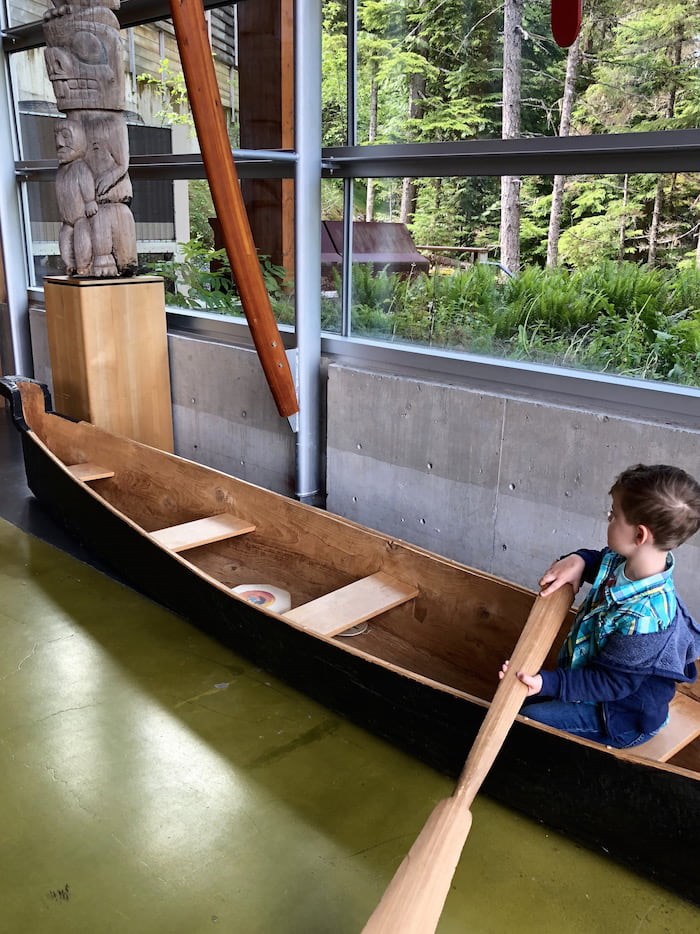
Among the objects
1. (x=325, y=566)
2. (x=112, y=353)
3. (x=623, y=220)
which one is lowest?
(x=325, y=566)

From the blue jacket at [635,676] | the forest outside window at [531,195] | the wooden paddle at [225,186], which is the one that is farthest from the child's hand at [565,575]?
the wooden paddle at [225,186]

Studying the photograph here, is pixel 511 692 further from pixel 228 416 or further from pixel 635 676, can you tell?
pixel 228 416

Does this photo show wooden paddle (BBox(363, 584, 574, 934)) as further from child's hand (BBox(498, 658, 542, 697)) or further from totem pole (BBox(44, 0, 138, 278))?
totem pole (BBox(44, 0, 138, 278))

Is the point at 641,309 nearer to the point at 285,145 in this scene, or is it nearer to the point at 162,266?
the point at 285,145

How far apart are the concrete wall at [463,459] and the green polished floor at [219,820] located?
1.14 m

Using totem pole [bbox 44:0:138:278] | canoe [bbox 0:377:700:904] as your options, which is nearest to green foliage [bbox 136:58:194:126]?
totem pole [bbox 44:0:138:278]

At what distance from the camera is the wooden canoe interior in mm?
2520

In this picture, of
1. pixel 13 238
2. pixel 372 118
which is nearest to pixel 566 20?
pixel 372 118

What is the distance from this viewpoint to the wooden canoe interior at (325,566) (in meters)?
2.52

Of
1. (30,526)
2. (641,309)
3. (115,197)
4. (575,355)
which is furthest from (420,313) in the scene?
(30,526)

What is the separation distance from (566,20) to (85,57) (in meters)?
2.65

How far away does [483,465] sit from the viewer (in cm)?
324

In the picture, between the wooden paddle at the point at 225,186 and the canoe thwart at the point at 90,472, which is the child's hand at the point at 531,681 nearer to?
the wooden paddle at the point at 225,186

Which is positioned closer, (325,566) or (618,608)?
(618,608)
